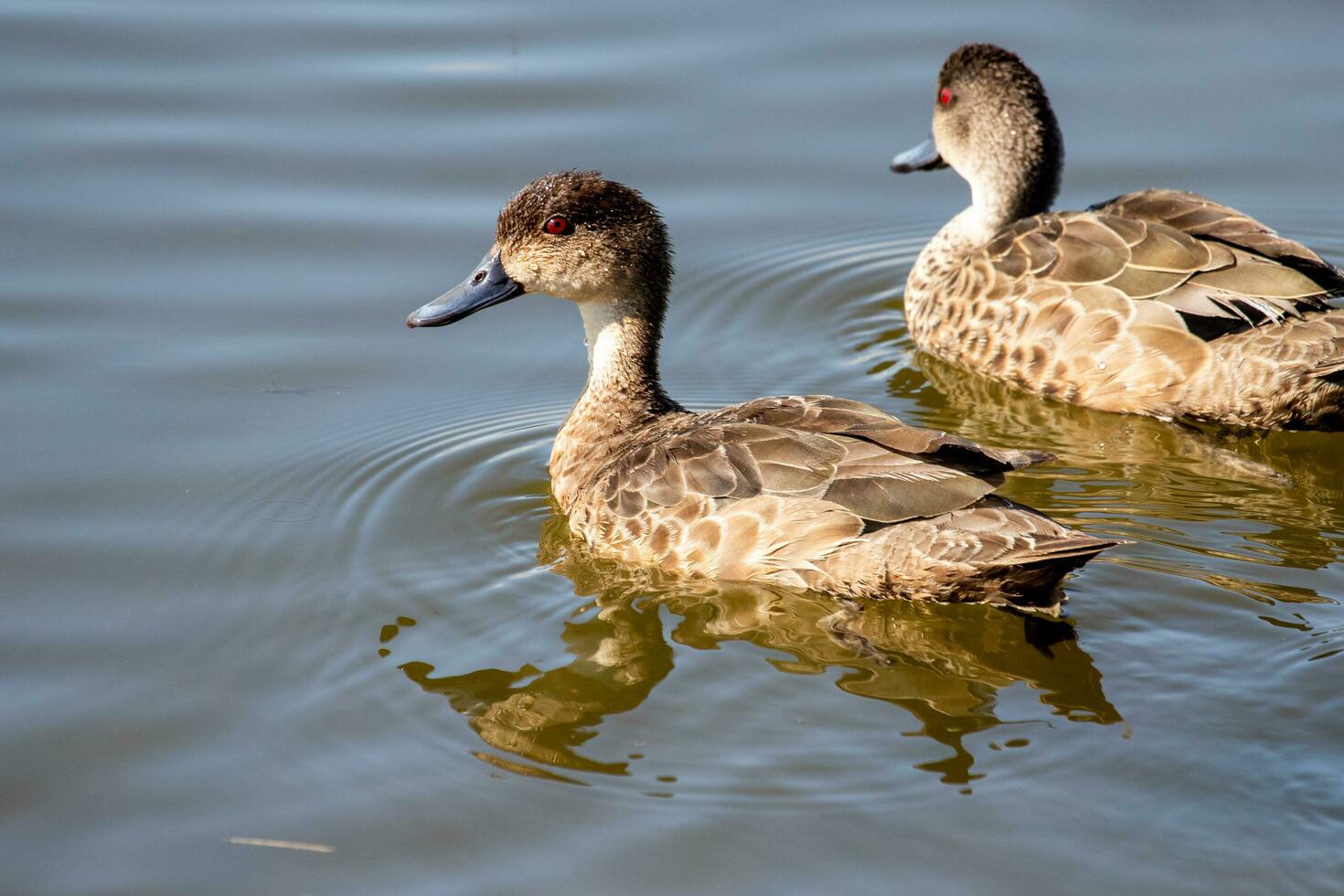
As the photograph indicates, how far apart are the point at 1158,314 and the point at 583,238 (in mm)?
3026

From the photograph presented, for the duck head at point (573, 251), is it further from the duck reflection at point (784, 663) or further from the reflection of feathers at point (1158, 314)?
the reflection of feathers at point (1158, 314)

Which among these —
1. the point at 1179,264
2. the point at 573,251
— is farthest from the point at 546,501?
the point at 1179,264

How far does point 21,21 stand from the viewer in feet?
39.3

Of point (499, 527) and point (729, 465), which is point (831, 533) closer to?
point (729, 465)

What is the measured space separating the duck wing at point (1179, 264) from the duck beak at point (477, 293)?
2879mm

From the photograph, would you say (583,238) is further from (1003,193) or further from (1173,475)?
(1003,193)

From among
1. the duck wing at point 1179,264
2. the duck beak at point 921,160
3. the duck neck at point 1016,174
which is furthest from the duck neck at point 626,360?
the duck beak at point 921,160

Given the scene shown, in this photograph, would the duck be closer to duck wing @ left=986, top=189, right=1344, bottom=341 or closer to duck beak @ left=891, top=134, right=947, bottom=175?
duck wing @ left=986, top=189, right=1344, bottom=341

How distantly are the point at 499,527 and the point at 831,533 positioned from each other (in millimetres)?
1753

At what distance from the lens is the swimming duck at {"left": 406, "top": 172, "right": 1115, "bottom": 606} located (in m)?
6.45

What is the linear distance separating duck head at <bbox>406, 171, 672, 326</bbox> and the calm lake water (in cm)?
88

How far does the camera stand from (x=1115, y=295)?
8.72m

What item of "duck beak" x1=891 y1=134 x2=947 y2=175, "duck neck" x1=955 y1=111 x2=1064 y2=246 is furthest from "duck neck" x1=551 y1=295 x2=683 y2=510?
"duck beak" x1=891 y1=134 x2=947 y2=175

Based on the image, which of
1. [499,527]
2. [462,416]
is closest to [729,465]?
[499,527]
